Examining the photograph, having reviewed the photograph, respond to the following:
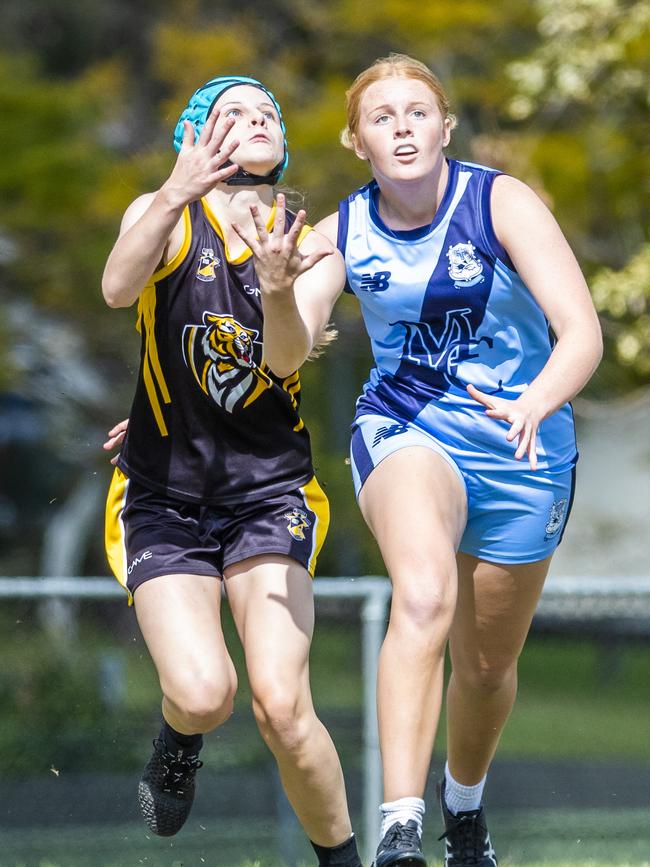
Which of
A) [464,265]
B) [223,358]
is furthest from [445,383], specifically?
[223,358]

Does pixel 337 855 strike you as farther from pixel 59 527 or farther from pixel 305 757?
pixel 59 527

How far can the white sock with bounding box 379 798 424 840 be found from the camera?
142 inches

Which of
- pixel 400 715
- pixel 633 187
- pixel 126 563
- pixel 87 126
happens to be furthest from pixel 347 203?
pixel 87 126

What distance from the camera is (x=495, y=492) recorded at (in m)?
4.25

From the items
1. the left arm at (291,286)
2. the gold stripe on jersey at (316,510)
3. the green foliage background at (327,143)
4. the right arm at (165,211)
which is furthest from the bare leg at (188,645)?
the green foliage background at (327,143)

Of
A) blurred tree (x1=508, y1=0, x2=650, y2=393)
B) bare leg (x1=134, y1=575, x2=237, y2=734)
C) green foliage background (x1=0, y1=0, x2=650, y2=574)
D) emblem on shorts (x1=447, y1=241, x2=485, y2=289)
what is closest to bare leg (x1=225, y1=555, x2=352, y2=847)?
bare leg (x1=134, y1=575, x2=237, y2=734)

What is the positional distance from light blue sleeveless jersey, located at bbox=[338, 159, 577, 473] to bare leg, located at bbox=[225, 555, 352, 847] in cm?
66

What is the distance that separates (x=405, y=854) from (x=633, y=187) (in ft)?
29.4

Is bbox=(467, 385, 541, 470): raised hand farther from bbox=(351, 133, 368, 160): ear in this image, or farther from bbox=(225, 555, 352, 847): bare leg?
bbox=(351, 133, 368, 160): ear

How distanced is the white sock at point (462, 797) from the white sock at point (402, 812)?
1.16 metres

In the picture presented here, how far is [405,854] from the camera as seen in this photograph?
3.53 m

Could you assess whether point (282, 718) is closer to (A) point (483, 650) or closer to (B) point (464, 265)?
(A) point (483, 650)

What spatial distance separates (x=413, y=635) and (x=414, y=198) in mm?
1371

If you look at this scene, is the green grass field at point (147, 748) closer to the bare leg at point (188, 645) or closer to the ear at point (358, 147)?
the bare leg at point (188, 645)
